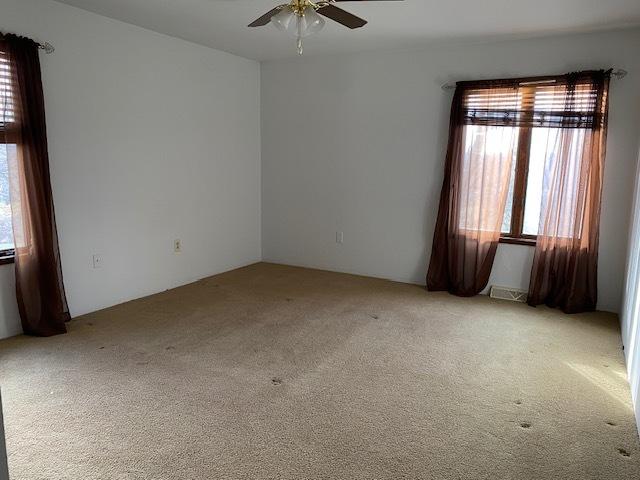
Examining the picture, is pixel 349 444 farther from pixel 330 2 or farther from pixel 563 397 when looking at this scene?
pixel 330 2

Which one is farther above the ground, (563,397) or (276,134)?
(276,134)

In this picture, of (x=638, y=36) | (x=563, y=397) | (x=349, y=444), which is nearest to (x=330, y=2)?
(x=349, y=444)

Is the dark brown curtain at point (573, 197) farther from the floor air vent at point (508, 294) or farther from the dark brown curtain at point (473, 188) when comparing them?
the dark brown curtain at point (473, 188)

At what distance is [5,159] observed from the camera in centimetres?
314

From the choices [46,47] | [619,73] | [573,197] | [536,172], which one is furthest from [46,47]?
[619,73]

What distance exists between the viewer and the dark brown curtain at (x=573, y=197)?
3873 mm

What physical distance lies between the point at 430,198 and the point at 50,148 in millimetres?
3405

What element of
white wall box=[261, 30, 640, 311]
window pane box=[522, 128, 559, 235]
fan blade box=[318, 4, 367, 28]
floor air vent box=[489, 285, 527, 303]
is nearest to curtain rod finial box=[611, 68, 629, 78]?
white wall box=[261, 30, 640, 311]

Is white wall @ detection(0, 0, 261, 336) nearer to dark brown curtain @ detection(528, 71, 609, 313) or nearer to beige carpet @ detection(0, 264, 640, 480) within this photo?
beige carpet @ detection(0, 264, 640, 480)

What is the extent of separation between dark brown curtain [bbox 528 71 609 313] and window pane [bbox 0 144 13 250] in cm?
429

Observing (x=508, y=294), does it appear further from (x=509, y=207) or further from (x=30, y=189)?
(x=30, y=189)

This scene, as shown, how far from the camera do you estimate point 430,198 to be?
186 inches

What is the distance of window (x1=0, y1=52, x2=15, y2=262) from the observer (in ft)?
9.97

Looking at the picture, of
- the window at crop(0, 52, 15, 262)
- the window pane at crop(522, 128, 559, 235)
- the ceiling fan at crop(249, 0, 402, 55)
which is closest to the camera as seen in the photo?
the ceiling fan at crop(249, 0, 402, 55)
